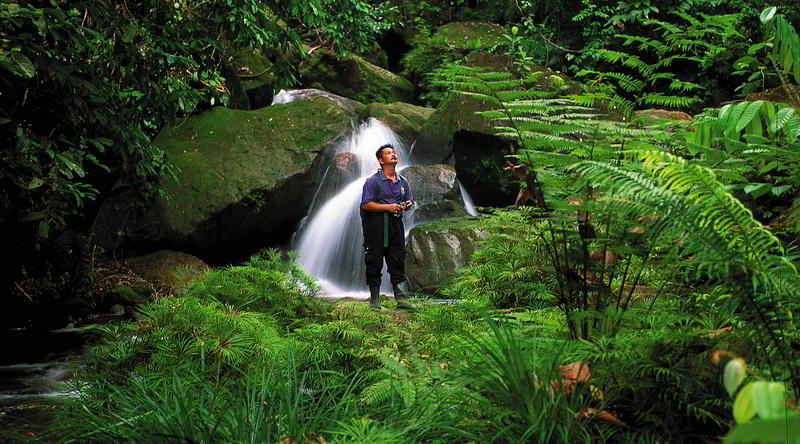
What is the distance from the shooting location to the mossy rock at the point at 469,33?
17203 mm

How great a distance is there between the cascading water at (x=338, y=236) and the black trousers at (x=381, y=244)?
327 centimetres

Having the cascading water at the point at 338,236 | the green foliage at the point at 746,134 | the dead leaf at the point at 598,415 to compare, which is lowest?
the cascading water at the point at 338,236

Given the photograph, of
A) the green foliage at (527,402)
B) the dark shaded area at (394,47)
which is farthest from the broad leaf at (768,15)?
the dark shaded area at (394,47)

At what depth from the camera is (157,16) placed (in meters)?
5.63

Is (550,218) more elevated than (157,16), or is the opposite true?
(157,16)

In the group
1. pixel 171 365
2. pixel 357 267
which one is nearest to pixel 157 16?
pixel 171 365

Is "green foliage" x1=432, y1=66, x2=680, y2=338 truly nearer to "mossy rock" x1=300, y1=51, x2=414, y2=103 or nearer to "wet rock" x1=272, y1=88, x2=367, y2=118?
"wet rock" x1=272, y1=88, x2=367, y2=118

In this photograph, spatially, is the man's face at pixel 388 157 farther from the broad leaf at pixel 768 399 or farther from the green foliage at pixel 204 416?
the broad leaf at pixel 768 399

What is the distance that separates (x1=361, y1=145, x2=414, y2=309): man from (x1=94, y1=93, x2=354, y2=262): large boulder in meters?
4.07

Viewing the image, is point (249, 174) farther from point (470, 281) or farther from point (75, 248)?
point (470, 281)

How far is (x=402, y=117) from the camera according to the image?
46.8ft

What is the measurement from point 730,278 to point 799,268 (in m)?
0.72

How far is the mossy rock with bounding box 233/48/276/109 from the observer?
13.7m

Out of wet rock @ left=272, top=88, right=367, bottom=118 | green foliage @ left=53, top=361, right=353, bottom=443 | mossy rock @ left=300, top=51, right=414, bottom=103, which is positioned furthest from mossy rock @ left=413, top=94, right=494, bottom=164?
green foliage @ left=53, top=361, right=353, bottom=443
